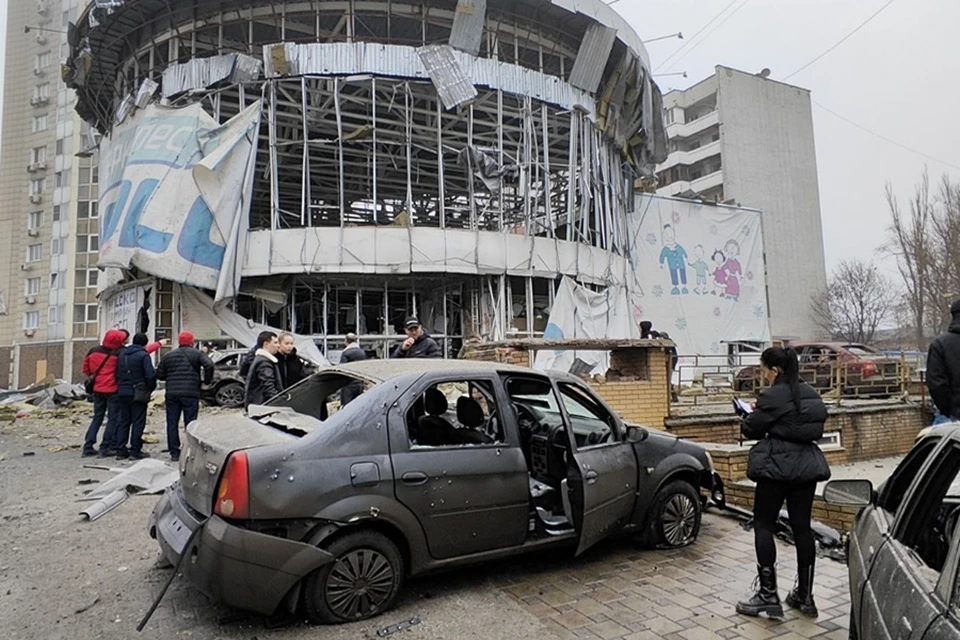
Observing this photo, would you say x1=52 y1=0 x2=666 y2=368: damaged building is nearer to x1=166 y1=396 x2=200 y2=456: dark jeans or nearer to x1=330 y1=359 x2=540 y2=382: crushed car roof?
x1=166 y1=396 x2=200 y2=456: dark jeans

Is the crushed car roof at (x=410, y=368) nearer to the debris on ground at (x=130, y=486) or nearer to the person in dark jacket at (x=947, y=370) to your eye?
the debris on ground at (x=130, y=486)

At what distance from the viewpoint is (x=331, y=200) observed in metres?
26.6

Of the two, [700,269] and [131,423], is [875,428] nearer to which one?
[131,423]

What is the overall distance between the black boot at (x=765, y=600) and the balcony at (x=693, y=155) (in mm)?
45940

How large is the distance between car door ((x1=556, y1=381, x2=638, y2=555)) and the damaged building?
1339 centimetres

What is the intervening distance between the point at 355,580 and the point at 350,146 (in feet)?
65.7

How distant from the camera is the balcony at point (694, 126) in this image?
154 ft

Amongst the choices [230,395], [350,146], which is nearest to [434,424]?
[230,395]

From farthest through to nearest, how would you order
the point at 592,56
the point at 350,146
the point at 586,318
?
the point at 350,146, the point at 592,56, the point at 586,318

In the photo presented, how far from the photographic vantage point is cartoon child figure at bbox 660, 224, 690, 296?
83.9ft

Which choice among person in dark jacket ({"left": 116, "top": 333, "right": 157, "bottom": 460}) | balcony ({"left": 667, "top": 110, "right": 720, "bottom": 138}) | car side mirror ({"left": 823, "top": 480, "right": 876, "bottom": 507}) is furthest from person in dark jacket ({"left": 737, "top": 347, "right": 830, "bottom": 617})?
balcony ({"left": 667, "top": 110, "right": 720, "bottom": 138})

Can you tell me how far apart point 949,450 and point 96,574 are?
4.87m

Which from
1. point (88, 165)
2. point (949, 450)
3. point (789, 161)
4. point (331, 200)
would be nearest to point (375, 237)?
point (331, 200)

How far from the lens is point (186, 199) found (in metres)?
17.1
